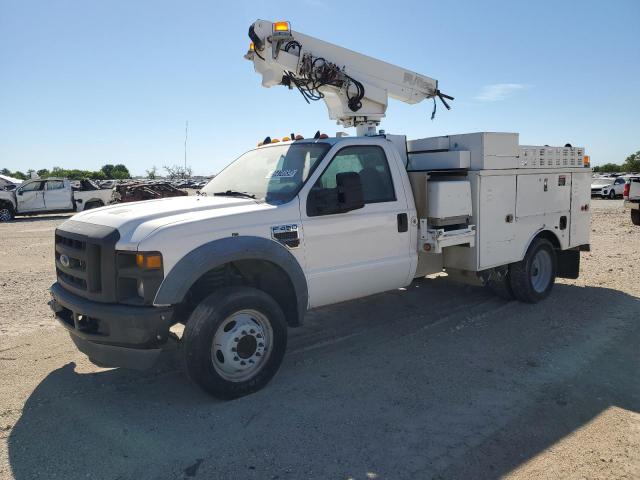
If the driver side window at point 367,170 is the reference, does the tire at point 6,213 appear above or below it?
below

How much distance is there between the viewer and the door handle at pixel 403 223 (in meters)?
5.28

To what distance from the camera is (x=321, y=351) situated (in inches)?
206

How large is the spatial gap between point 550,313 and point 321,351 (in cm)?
308

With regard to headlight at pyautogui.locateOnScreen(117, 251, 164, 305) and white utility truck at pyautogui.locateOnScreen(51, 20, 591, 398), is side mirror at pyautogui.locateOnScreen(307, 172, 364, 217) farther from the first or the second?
headlight at pyautogui.locateOnScreen(117, 251, 164, 305)

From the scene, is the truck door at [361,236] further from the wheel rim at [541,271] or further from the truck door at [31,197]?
the truck door at [31,197]

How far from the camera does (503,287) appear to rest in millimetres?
6914

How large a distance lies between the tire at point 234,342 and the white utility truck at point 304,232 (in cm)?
1

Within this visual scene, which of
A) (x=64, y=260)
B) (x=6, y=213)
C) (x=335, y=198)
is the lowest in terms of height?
(x=6, y=213)

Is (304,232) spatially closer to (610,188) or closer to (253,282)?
(253,282)

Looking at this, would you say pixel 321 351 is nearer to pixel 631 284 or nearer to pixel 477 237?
pixel 477 237

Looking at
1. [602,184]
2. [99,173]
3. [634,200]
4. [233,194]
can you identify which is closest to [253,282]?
[233,194]

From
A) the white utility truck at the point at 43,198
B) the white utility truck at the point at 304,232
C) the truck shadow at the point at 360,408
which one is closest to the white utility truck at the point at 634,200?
the white utility truck at the point at 304,232

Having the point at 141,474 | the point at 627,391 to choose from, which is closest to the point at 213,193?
the point at 141,474

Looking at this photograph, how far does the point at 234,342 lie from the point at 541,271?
4857 millimetres
